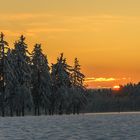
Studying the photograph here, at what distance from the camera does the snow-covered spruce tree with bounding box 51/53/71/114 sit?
115125mm

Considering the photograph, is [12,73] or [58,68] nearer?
[12,73]

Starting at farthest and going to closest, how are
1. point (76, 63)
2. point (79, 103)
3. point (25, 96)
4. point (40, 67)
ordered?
point (76, 63)
point (79, 103)
point (40, 67)
point (25, 96)

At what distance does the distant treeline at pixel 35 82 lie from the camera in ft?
332

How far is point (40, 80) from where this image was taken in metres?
111

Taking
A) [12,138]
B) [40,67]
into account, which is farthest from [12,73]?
[12,138]

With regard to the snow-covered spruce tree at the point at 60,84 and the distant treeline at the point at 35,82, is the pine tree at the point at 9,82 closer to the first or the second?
the distant treeline at the point at 35,82

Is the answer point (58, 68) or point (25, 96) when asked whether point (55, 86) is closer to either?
point (58, 68)

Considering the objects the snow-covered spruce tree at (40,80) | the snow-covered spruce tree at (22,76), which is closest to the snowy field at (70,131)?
the snow-covered spruce tree at (22,76)

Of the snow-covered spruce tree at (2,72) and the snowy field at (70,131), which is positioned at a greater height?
the snow-covered spruce tree at (2,72)

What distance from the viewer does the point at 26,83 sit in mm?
103125

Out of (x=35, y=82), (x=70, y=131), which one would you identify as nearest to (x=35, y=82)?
(x=35, y=82)

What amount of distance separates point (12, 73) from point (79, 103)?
25.4 metres

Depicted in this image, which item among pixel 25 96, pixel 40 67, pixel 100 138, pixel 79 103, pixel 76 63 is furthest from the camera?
pixel 76 63

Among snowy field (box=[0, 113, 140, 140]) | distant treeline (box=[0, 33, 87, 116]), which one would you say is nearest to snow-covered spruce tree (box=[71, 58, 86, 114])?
distant treeline (box=[0, 33, 87, 116])
